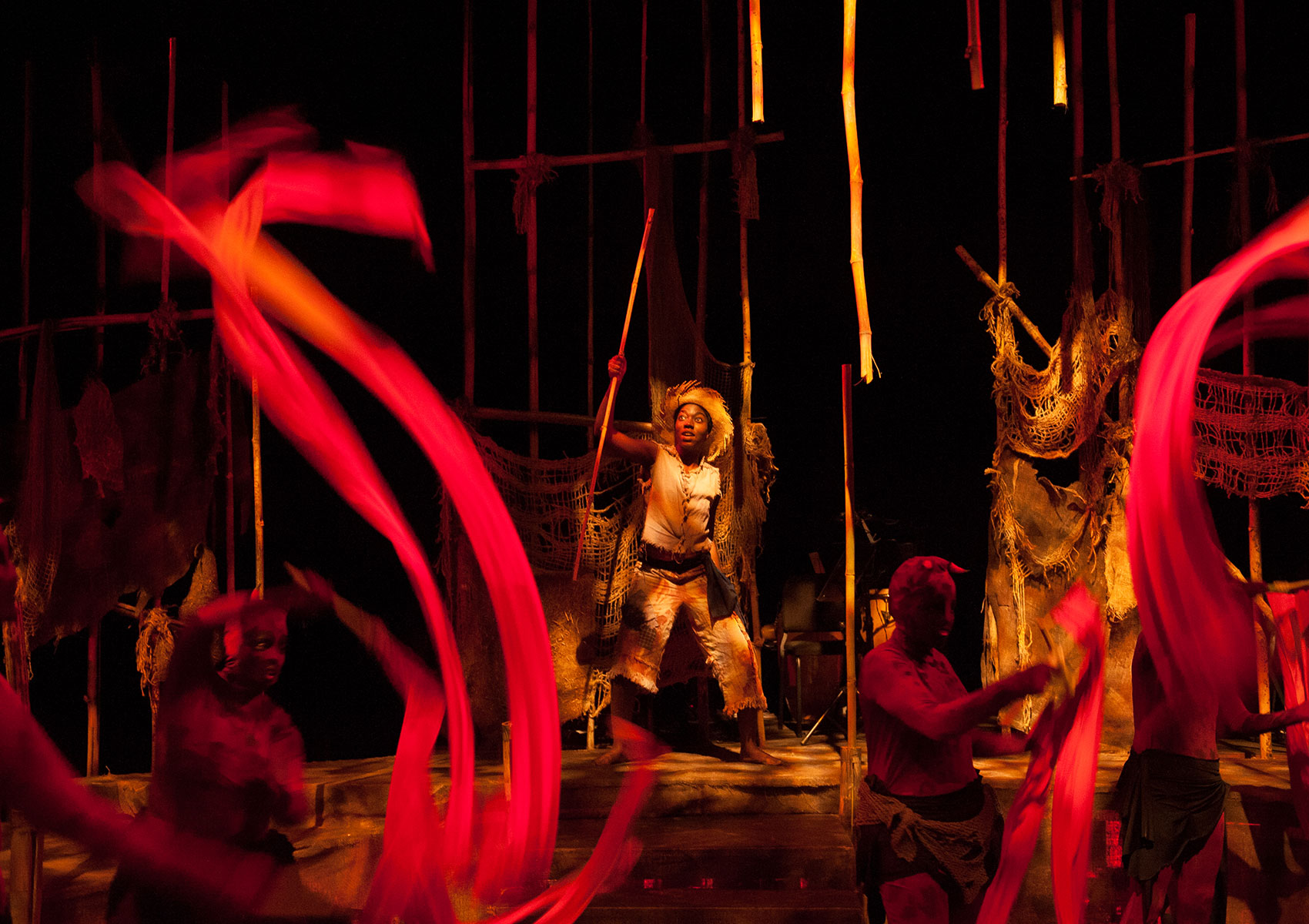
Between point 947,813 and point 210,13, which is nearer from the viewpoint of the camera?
point 947,813

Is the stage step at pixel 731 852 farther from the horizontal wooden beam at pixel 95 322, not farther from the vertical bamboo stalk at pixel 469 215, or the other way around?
the horizontal wooden beam at pixel 95 322

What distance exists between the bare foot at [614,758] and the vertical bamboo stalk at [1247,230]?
3.73 meters

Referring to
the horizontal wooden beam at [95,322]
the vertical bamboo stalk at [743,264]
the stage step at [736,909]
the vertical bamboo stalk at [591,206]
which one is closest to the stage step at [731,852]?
the stage step at [736,909]

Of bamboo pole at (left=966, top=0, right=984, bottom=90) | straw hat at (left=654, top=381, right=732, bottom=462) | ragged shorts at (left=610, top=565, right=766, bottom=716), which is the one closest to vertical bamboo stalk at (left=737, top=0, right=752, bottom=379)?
straw hat at (left=654, top=381, right=732, bottom=462)

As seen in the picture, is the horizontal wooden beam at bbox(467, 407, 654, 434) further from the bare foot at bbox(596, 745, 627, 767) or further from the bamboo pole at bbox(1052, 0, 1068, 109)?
the bamboo pole at bbox(1052, 0, 1068, 109)

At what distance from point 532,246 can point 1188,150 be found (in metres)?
4.19

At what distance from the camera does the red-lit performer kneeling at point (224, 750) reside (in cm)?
305

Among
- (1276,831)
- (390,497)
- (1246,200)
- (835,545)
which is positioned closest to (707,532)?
(835,545)

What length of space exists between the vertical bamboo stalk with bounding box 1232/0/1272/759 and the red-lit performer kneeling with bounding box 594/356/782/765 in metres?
2.96

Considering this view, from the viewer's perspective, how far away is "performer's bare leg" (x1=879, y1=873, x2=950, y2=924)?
11.1 ft

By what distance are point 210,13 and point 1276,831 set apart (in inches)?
300

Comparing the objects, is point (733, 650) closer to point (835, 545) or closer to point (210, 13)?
point (835, 545)

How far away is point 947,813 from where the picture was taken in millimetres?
3443

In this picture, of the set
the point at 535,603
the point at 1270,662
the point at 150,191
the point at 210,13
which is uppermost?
the point at 210,13
